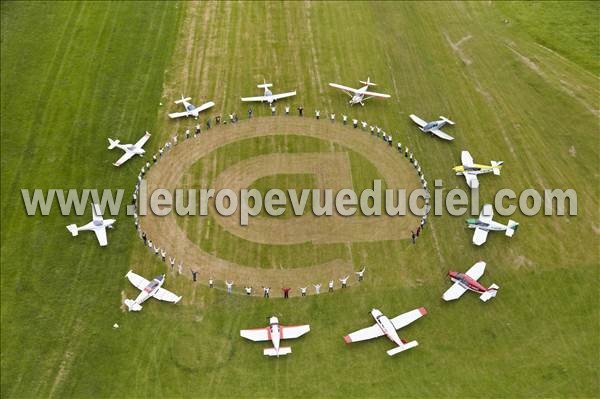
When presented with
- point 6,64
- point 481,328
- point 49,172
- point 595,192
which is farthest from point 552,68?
point 6,64

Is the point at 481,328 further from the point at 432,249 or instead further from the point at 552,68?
the point at 552,68

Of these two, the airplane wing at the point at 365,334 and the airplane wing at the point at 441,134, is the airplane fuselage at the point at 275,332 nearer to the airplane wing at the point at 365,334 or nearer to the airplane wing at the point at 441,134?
the airplane wing at the point at 365,334

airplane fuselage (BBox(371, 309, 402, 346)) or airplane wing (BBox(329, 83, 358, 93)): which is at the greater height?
airplane wing (BBox(329, 83, 358, 93))

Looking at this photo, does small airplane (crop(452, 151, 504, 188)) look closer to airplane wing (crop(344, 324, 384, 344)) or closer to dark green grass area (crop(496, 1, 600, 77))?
airplane wing (crop(344, 324, 384, 344))

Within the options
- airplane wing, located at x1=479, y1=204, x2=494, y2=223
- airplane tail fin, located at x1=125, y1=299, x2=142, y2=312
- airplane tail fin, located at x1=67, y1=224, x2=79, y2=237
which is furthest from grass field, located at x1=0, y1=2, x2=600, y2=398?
airplane wing, located at x1=479, y1=204, x2=494, y2=223

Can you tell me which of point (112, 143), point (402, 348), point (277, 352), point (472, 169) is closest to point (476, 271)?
point (402, 348)

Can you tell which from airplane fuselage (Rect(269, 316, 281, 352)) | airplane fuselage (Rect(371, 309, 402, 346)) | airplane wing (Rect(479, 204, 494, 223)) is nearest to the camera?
airplane fuselage (Rect(269, 316, 281, 352))

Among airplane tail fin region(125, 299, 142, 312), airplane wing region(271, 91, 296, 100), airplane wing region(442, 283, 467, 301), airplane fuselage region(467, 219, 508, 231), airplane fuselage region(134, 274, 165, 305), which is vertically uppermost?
airplane wing region(271, 91, 296, 100)
